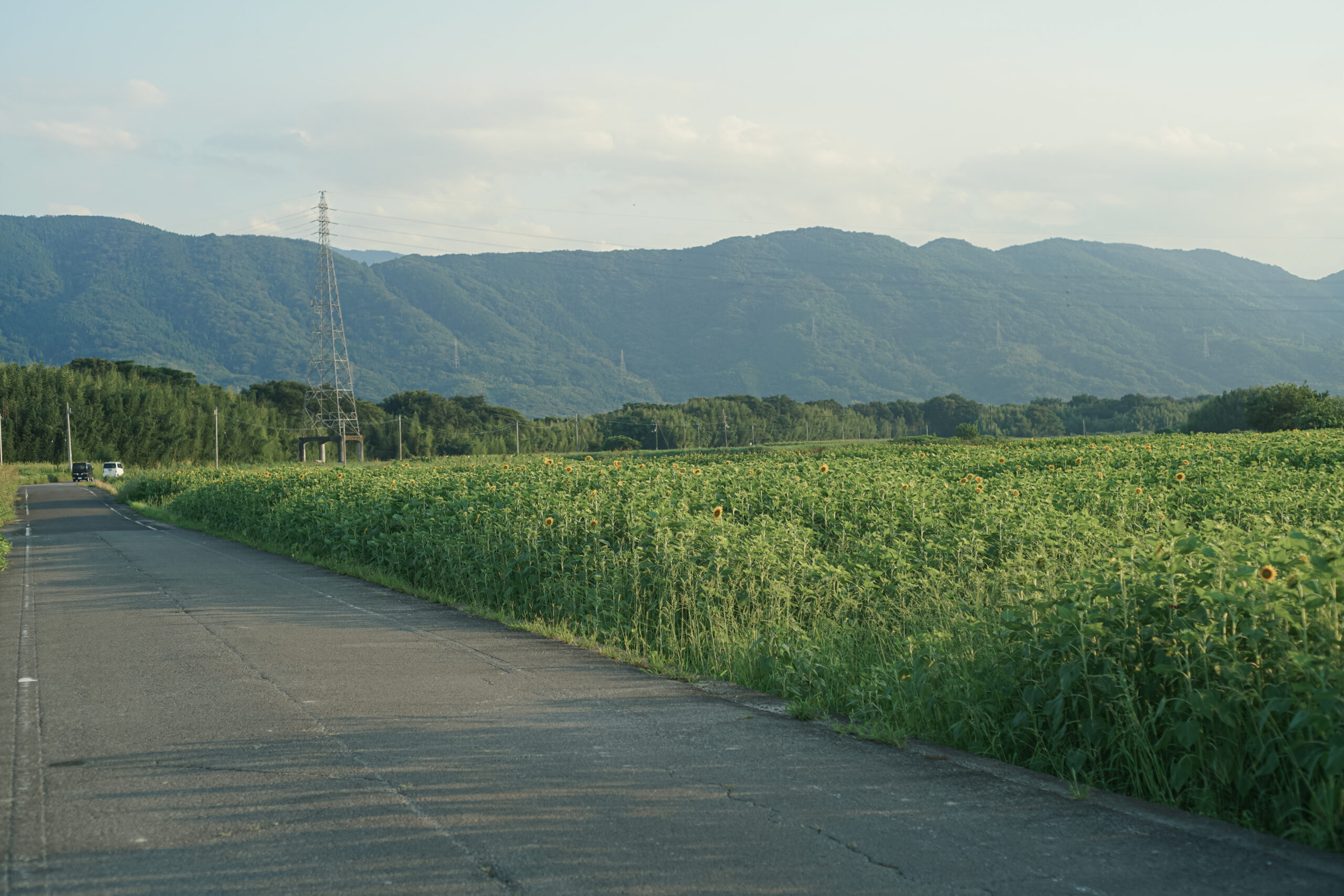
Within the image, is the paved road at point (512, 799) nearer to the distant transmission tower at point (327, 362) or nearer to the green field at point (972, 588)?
the green field at point (972, 588)

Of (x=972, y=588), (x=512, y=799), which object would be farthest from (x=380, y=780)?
(x=972, y=588)

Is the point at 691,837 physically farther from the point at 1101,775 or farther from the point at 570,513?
the point at 570,513

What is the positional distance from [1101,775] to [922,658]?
65.1 inches

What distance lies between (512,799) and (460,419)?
11183 cm

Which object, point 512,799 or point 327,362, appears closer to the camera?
point 512,799

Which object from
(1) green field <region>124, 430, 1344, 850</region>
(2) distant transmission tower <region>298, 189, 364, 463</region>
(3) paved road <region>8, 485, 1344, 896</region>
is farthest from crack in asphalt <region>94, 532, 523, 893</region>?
(2) distant transmission tower <region>298, 189, 364, 463</region>

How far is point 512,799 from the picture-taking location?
4715 millimetres

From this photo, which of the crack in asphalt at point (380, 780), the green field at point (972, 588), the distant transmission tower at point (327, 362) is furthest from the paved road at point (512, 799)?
the distant transmission tower at point (327, 362)

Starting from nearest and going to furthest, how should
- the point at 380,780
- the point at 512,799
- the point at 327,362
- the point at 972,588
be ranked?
the point at 512,799 → the point at 380,780 → the point at 972,588 → the point at 327,362

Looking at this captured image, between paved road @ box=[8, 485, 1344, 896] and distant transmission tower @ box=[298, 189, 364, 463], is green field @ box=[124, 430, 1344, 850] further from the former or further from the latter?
distant transmission tower @ box=[298, 189, 364, 463]

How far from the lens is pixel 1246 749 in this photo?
14.3 ft

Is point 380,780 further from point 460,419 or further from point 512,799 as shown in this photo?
point 460,419

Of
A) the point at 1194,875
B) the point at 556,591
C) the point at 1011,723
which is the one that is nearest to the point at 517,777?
the point at 1011,723

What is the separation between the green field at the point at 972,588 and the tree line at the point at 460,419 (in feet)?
159
